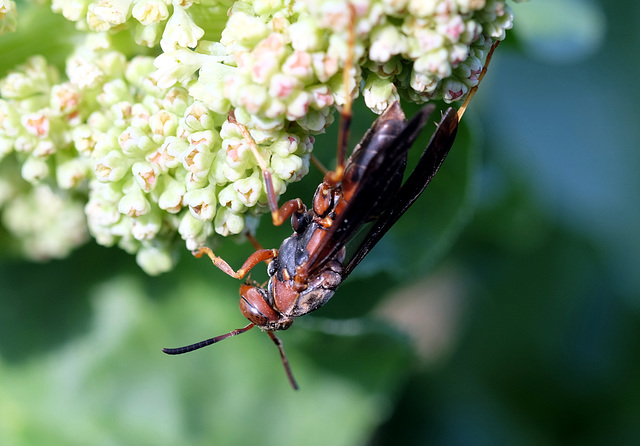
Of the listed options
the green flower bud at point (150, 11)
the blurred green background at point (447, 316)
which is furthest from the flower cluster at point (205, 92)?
the blurred green background at point (447, 316)

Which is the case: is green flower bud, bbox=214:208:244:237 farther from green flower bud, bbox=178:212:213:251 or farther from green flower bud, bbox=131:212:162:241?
green flower bud, bbox=131:212:162:241

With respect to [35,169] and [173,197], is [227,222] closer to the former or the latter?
[173,197]

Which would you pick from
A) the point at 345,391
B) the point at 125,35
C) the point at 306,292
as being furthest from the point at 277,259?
the point at 345,391

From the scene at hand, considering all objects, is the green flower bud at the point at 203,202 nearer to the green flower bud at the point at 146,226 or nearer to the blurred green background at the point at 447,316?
the green flower bud at the point at 146,226

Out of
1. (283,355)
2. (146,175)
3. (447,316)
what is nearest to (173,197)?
(146,175)

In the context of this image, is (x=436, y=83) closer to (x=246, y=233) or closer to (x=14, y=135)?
(x=246, y=233)

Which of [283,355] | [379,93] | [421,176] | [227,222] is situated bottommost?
[283,355]

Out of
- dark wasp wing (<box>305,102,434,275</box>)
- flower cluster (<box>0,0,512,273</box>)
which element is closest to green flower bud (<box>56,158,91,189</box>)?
flower cluster (<box>0,0,512,273</box>)
